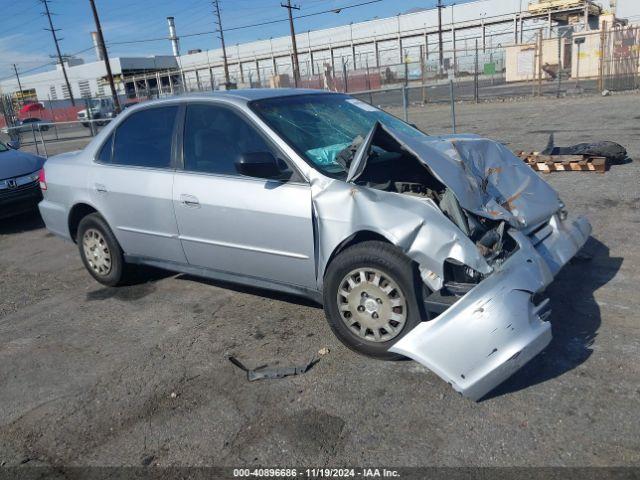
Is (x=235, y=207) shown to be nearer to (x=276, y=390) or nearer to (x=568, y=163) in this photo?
(x=276, y=390)

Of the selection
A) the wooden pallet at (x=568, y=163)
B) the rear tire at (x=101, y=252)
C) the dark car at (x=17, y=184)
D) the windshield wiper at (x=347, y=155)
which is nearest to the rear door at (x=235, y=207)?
the windshield wiper at (x=347, y=155)

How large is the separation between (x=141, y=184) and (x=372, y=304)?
7.57ft

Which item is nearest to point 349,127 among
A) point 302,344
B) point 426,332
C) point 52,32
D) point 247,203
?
point 247,203

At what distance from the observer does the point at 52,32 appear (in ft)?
200

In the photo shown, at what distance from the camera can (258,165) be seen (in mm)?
3604

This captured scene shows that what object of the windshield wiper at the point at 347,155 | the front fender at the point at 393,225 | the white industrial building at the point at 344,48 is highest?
the white industrial building at the point at 344,48

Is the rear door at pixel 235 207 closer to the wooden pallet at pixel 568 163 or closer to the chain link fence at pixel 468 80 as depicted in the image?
the wooden pallet at pixel 568 163

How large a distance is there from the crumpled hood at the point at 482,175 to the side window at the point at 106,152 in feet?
8.46

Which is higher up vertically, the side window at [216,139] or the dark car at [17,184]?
the side window at [216,139]

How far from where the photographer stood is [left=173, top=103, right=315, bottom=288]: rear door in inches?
143

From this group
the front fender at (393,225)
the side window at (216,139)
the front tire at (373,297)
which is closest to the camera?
the front fender at (393,225)

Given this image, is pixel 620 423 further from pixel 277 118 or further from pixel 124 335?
pixel 124 335

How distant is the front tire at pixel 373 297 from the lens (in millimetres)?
3164

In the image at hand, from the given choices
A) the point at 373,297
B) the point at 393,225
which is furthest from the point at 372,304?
the point at 393,225
